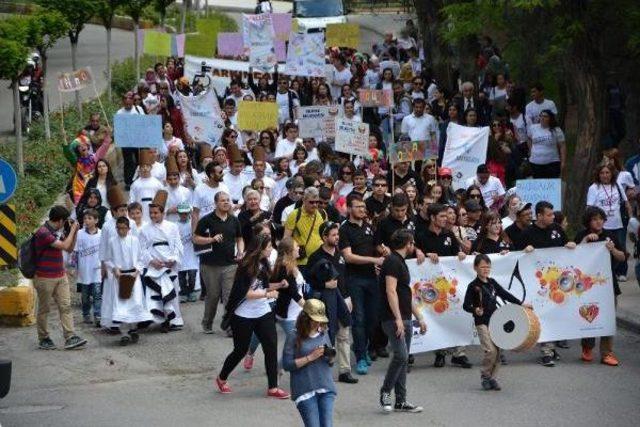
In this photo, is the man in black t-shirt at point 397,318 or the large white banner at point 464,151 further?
the large white banner at point 464,151

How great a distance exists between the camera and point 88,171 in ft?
68.1

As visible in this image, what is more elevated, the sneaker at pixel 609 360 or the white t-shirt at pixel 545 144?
the white t-shirt at pixel 545 144

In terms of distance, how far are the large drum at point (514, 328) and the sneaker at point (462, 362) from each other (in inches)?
46.9

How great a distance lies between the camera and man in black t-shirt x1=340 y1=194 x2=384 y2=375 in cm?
1495

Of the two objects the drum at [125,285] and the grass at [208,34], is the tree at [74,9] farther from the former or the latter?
the drum at [125,285]

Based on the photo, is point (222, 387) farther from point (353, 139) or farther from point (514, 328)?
point (353, 139)

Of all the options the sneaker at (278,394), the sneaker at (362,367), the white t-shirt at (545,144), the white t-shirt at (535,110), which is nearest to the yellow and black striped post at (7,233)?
the sneaker at (278,394)

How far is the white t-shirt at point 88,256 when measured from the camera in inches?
666

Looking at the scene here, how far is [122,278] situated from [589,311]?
4906mm

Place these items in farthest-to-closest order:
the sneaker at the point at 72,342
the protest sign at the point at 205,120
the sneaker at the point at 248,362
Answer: the protest sign at the point at 205,120
the sneaker at the point at 72,342
the sneaker at the point at 248,362

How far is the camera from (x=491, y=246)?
50.5 ft

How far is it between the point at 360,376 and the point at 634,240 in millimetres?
4839

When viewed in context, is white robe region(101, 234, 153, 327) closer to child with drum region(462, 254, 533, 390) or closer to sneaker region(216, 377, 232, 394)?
sneaker region(216, 377, 232, 394)

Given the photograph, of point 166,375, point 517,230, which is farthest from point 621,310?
point 166,375
